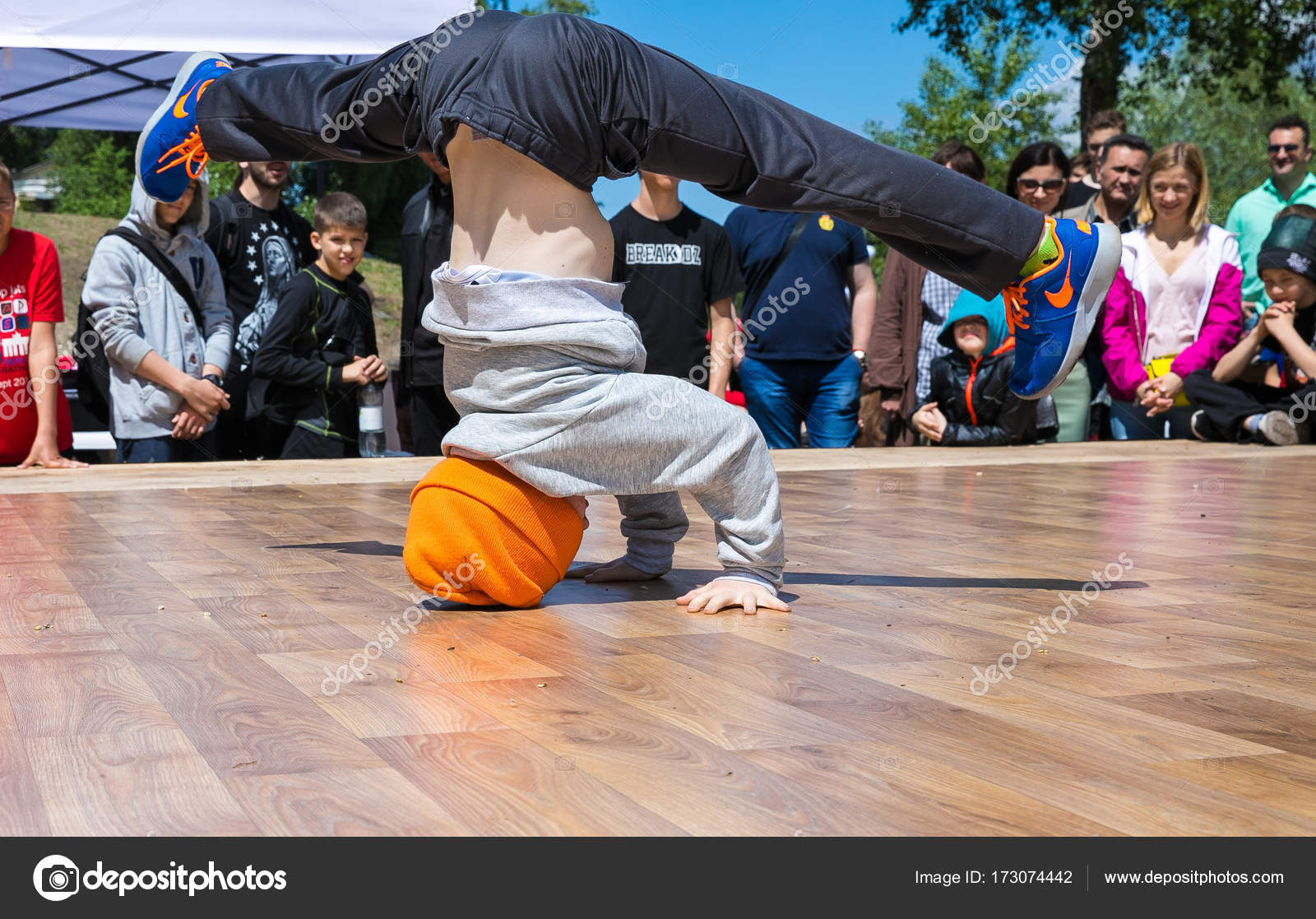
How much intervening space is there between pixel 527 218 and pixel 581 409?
14.9 inches

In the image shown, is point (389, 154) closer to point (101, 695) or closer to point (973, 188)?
point (973, 188)

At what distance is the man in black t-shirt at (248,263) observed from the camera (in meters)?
5.55

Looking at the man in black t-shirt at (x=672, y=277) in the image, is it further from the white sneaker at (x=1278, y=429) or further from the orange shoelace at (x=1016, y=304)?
the orange shoelace at (x=1016, y=304)

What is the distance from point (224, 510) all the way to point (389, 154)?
1.45 metres

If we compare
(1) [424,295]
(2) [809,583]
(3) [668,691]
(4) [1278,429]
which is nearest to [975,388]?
(4) [1278,429]

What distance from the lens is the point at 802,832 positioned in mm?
1236

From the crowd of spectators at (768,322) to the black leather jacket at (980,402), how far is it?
11 millimetres

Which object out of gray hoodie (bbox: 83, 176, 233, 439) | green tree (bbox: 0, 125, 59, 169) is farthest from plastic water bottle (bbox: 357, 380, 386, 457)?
green tree (bbox: 0, 125, 59, 169)

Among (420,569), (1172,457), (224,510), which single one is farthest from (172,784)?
(1172,457)

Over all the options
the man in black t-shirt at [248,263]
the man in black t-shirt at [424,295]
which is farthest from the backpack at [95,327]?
the man in black t-shirt at [424,295]

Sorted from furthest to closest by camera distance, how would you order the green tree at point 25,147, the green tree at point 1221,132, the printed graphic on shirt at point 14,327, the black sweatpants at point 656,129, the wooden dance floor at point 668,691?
the green tree at point 1221,132 < the green tree at point 25,147 < the printed graphic on shirt at point 14,327 < the black sweatpants at point 656,129 < the wooden dance floor at point 668,691

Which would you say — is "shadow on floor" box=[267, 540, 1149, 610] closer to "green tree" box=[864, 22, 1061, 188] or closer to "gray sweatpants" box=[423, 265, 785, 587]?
"gray sweatpants" box=[423, 265, 785, 587]

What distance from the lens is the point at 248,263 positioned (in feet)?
18.6

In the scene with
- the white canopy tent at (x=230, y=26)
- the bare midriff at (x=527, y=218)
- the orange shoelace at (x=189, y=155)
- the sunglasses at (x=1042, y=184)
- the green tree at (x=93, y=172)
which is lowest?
the bare midriff at (x=527, y=218)
